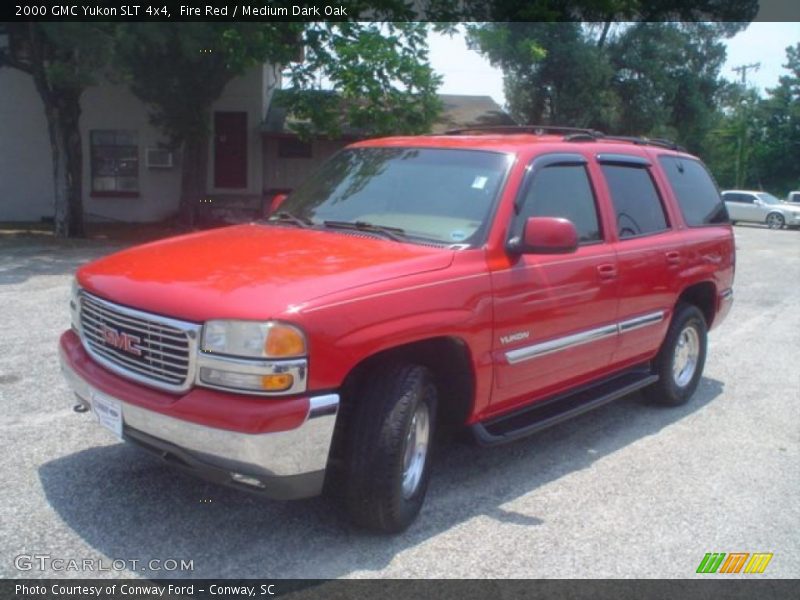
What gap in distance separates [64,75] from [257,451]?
12.7m

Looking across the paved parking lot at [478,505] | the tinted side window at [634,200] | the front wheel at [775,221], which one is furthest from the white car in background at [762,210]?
the paved parking lot at [478,505]

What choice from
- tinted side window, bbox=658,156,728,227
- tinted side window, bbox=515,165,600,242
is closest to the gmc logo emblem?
tinted side window, bbox=515,165,600,242

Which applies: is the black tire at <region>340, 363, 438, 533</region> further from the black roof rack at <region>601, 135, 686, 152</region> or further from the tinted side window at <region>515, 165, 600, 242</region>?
the black roof rack at <region>601, 135, 686, 152</region>

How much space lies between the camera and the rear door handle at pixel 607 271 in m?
5.03

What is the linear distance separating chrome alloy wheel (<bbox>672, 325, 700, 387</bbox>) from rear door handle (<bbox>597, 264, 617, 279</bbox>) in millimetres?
1399

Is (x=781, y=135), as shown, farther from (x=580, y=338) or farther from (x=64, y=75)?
(x=580, y=338)

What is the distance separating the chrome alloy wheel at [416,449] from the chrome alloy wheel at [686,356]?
2907mm

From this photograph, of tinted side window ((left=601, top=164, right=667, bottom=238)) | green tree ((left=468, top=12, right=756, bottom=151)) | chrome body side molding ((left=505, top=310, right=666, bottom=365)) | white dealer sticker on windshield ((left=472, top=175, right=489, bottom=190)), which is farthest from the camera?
green tree ((left=468, top=12, right=756, bottom=151))

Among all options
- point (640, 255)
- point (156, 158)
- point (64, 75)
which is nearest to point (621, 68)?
point (156, 158)

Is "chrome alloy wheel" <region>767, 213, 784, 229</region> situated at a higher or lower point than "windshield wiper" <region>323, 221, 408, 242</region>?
lower

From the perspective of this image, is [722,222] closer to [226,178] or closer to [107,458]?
[107,458]

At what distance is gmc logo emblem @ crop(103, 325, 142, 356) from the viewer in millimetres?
3660

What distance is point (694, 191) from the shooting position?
21.8 feet

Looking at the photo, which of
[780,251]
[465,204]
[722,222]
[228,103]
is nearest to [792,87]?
[780,251]
